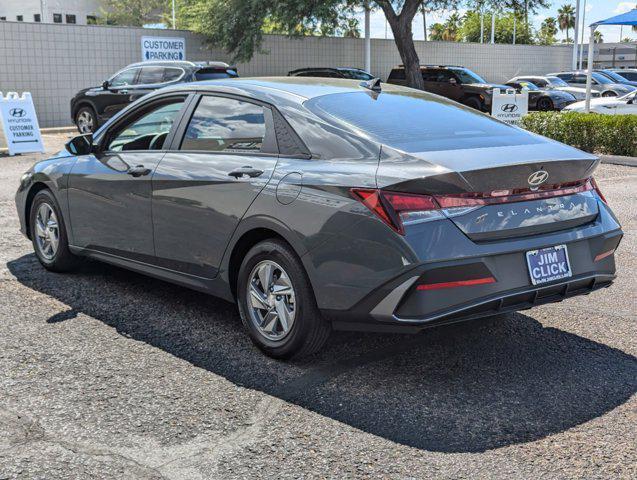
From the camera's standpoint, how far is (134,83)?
18.6m

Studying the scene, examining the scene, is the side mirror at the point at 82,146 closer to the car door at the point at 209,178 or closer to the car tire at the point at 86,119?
the car door at the point at 209,178

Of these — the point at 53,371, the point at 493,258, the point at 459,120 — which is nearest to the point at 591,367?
the point at 493,258

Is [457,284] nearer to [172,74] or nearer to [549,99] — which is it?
[172,74]

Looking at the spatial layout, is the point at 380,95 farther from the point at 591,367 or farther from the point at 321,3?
the point at 321,3

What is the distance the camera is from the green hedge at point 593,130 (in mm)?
15008

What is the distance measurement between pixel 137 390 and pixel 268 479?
1.20 m

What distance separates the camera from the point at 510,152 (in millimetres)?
4262

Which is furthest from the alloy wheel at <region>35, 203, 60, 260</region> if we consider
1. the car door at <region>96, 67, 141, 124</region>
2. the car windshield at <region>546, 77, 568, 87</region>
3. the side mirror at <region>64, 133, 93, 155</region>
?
the car windshield at <region>546, 77, 568, 87</region>

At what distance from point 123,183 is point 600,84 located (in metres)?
28.1

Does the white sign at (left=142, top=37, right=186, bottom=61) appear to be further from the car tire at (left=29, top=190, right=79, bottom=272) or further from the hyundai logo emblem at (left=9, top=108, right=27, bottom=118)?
the car tire at (left=29, top=190, right=79, bottom=272)

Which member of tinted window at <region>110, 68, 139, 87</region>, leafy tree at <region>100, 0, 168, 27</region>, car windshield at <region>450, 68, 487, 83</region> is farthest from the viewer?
leafy tree at <region>100, 0, 168, 27</region>

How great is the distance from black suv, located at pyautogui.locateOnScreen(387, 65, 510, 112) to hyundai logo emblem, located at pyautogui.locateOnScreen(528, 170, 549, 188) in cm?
2141

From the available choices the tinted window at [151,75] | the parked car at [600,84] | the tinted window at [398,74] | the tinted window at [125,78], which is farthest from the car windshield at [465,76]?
the tinted window at [125,78]

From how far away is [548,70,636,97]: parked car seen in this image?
97.1 ft
